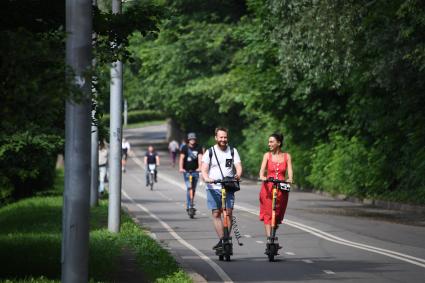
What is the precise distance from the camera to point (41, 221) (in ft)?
76.4

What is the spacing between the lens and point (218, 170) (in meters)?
17.1

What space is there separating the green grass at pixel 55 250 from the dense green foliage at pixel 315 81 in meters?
3.10

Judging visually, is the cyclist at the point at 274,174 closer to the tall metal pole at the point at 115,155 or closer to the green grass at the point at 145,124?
the tall metal pole at the point at 115,155

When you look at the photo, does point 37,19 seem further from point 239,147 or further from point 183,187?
point 239,147

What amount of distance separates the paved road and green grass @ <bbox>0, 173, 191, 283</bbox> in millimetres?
504

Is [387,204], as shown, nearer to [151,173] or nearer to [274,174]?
[151,173]

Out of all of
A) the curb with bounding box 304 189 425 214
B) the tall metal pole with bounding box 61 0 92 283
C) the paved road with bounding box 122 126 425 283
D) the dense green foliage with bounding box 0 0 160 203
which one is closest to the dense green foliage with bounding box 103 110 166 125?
the curb with bounding box 304 189 425 214

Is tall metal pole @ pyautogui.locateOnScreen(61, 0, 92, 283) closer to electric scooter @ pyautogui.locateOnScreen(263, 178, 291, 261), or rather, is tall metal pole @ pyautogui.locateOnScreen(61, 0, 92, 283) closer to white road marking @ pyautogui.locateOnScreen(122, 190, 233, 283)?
white road marking @ pyautogui.locateOnScreen(122, 190, 233, 283)

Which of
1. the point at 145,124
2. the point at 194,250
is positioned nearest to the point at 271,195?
the point at 194,250

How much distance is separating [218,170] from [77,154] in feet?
23.8

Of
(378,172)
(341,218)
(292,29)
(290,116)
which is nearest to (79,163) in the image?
(341,218)

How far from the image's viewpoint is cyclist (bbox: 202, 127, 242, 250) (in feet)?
55.8

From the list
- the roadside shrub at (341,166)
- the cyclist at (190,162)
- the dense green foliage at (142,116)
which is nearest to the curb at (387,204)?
the roadside shrub at (341,166)

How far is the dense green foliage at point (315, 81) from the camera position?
95.7 feet
